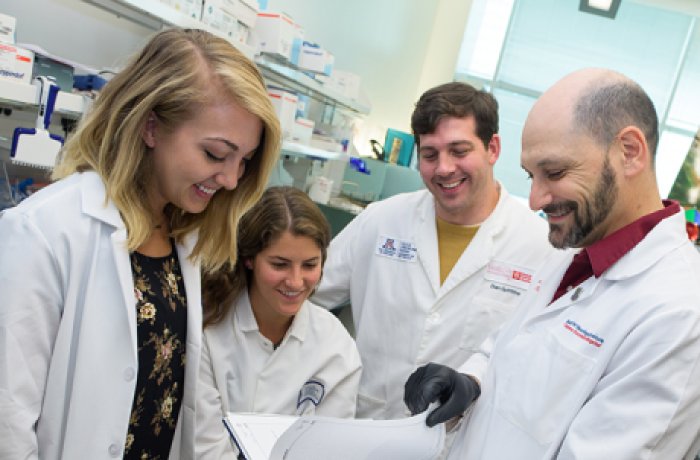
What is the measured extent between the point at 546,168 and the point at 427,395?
580 millimetres

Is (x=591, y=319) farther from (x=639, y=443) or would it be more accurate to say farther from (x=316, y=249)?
(x=316, y=249)

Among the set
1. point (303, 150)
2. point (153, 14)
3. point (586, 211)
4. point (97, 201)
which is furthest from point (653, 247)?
point (303, 150)

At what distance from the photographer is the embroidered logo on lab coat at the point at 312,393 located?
5.30ft

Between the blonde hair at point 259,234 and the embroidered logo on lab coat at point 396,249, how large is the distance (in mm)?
381

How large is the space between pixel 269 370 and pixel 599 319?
0.89m

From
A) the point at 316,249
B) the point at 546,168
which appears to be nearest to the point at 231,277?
the point at 316,249

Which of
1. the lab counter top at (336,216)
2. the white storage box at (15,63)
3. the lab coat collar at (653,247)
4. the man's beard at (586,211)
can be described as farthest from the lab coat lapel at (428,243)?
the lab counter top at (336,216)

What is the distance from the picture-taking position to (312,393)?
1.62m

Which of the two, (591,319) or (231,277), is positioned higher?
(591,319)

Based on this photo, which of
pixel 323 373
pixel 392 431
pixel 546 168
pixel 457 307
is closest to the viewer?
pixel 392 431

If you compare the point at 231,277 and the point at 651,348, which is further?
the point at 231,277

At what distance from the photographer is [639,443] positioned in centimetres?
103

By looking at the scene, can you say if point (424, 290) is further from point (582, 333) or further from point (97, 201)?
point (97, 201)

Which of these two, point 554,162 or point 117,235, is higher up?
point 554,162
